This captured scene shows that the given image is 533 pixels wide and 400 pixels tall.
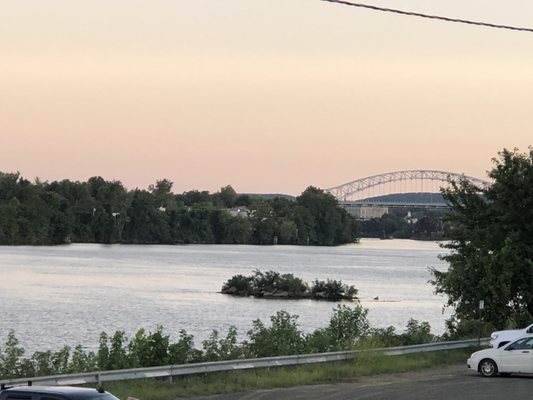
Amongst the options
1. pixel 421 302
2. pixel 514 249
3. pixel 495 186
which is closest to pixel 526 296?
pixel 514 249

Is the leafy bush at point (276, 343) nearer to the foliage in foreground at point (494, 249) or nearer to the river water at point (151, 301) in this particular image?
the foliage in foreground at point (494, 249)

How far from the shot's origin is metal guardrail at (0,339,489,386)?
2258cm

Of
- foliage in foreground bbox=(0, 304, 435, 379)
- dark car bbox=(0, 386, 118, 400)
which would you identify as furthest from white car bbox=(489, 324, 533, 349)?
dark car bbox=(0, 386, 118, 400)

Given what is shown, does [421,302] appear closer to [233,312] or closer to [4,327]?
[233,312]

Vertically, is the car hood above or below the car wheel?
above

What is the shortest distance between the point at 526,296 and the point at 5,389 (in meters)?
30.5

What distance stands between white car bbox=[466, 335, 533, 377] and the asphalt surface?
282 mm

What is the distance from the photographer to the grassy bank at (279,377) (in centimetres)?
2477

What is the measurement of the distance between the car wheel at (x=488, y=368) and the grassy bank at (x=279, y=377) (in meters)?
2.34

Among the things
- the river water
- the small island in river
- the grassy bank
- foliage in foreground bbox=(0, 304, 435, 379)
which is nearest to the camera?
the grassy bank

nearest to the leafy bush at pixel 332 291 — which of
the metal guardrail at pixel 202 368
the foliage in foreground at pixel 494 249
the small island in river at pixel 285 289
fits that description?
the small island in river at pixel 285 289

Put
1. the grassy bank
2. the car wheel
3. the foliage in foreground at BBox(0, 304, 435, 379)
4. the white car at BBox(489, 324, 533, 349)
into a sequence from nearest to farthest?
the grassy bank, the foliage in foreground at BBox(0, 304, 435, 379), the car wheel, the white car at BBox(489, 324, 533, 349)

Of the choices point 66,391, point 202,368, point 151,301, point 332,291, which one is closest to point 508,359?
point 202,368

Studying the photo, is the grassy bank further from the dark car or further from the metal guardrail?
the dark car
